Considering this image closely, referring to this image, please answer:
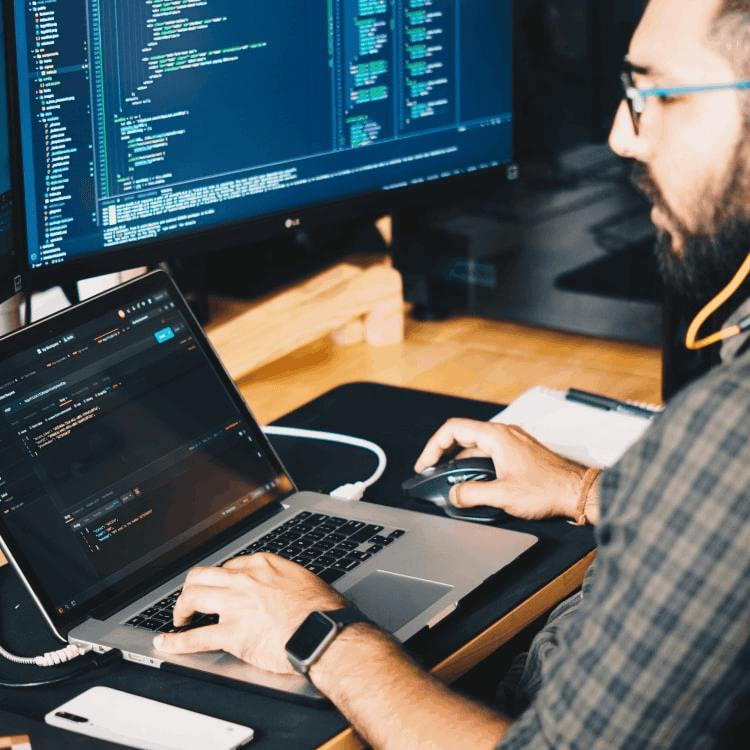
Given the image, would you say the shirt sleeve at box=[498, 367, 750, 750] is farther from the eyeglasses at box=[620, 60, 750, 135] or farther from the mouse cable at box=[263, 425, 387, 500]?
the mouse cable at box=[263, 425, 387, 500]

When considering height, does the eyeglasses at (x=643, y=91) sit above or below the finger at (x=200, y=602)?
above

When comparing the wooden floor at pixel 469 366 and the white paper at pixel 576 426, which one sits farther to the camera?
the wooden floor at pixel 469 366

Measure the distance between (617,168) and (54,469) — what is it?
1.25 metres

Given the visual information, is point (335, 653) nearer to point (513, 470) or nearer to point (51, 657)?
point (51, 657)

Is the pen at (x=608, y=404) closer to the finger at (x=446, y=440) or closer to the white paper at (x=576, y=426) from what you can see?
the white paper at (x=576, y=426)

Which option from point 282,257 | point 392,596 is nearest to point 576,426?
point 392,596

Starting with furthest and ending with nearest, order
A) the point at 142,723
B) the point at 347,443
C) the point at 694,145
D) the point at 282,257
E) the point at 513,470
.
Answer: the point at 282,257 < the point at 347,443 < the point at 513,470 < the point at 694,145 < the point at 142,723

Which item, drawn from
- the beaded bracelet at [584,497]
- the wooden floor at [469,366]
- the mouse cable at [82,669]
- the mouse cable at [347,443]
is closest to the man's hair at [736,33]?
the beaded bracelet at [584,497]

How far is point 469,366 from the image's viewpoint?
77.7 inches

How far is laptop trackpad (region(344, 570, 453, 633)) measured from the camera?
938mm

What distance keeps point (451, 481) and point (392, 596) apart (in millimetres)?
187

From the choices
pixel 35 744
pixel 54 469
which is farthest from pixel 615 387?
pixel 35 744

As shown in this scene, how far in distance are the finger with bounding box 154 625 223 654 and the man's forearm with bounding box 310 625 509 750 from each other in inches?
3.1

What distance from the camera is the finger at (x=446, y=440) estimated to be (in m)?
1.18
